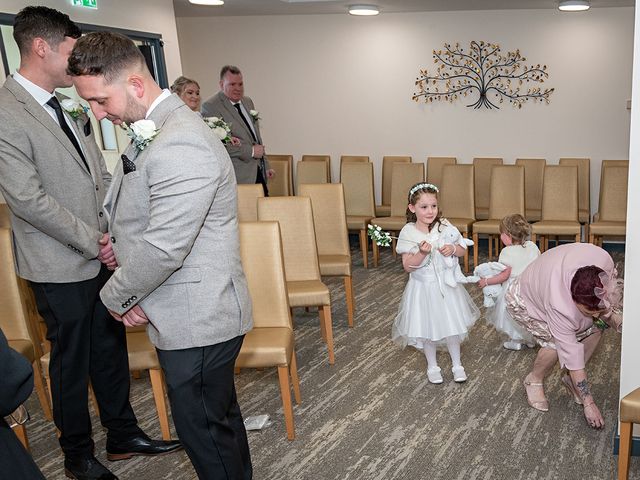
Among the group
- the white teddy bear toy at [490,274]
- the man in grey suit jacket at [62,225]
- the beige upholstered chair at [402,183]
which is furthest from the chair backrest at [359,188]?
the man in grey suit jacket at [62,225]

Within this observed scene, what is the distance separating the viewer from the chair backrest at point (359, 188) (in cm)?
682

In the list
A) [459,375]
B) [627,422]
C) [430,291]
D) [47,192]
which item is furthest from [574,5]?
[47,192]

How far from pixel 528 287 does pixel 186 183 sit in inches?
86.5

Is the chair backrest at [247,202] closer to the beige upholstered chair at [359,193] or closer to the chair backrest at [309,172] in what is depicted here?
the beige upholstered chair at [359,193]

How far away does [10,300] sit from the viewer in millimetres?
3264

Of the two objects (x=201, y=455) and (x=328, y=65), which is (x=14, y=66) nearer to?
(x=201, y=455)

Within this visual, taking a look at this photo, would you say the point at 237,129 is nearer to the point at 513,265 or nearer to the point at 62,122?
the point at 513,265

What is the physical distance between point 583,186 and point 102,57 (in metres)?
6.03

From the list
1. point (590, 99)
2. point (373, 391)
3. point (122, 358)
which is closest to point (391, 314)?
point (373, 391)

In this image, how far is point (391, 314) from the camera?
5.17 m

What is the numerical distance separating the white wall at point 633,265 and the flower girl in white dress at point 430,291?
1012 millimetres

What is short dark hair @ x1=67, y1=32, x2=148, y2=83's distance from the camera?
1.99 meters

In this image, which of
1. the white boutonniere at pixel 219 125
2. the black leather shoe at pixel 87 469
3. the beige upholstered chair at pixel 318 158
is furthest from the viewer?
the beige upholstered chair at pixel 318 158

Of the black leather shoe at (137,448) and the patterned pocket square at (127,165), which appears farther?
the black leather shoe at (137,448)
